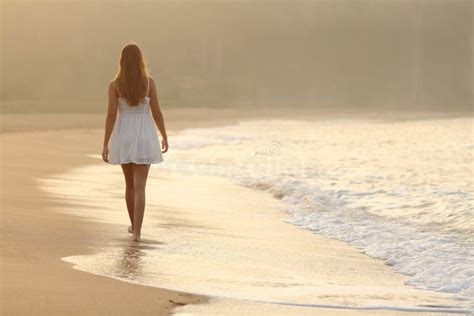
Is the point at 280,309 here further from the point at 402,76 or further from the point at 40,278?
the point at 402,76

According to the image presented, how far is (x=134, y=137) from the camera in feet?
28.5

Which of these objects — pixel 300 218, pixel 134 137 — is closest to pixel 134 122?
pixel 134 137

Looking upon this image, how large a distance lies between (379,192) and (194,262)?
6.33 meters

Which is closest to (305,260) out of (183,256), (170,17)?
(183,256)

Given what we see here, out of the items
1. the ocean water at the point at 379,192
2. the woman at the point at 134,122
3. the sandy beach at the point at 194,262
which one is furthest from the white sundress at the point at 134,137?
the ocean water at the point at 379,192

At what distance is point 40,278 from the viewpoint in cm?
650

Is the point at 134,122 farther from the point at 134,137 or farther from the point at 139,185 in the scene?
the point at 139,185

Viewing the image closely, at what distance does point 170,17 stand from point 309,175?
377 ft

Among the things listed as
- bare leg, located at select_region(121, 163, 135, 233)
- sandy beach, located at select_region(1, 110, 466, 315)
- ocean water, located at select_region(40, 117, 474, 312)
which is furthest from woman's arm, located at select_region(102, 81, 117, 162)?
ocean water, located at select_region(40, 117, 474, 312)

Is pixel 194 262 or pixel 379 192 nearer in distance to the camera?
pixel 194 262

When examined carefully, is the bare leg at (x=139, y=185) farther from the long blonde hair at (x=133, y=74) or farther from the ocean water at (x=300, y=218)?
the long blonde hair at (x=133, y=74)

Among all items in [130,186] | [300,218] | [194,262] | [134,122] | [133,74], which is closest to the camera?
[194,262]

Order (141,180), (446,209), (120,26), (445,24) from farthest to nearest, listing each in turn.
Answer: (445,24), (120,26), (446,209), (141,180)

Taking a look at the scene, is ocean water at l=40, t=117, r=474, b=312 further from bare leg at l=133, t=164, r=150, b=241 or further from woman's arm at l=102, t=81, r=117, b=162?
woman's arm at l=102, t=81, r=117, b=162
